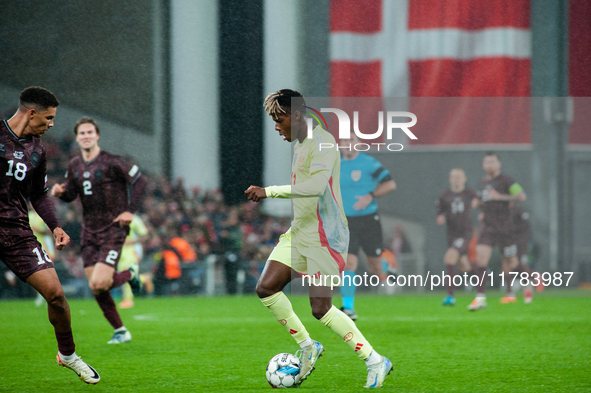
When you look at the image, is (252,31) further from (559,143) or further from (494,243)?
(494,243)

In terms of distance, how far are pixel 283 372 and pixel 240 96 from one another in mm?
15644

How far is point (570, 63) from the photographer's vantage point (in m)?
16.3

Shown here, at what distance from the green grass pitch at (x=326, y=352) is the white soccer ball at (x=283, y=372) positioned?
3.9 inches

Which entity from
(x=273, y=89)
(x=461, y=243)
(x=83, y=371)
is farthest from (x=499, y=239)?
(x=273, y=89)

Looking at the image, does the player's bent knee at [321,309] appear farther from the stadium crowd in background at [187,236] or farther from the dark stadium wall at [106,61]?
the dark stadium wall at [106,61]

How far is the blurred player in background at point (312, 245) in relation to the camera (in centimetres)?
434

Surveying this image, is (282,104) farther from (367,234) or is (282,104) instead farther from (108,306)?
(367,234)

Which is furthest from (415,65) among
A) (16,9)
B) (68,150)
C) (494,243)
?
(16,9)

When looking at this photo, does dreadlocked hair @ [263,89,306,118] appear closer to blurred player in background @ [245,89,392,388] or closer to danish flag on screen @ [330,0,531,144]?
blurred player in background @ [245,89,392,388]

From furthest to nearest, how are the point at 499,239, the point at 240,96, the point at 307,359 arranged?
the point at 240,96, the point at 499,239, the point at 307,359

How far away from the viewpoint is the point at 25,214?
4484 millimetres

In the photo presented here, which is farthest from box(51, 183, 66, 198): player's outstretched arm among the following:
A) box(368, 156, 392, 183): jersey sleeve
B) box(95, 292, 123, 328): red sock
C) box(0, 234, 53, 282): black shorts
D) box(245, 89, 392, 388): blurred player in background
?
box(368, 156, 392, 183): jersey sleeve

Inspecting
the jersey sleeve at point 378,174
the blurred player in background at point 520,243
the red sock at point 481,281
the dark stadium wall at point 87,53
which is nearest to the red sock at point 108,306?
the jersey sleeve at point 378,174

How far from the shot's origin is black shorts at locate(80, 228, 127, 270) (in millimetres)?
6373
